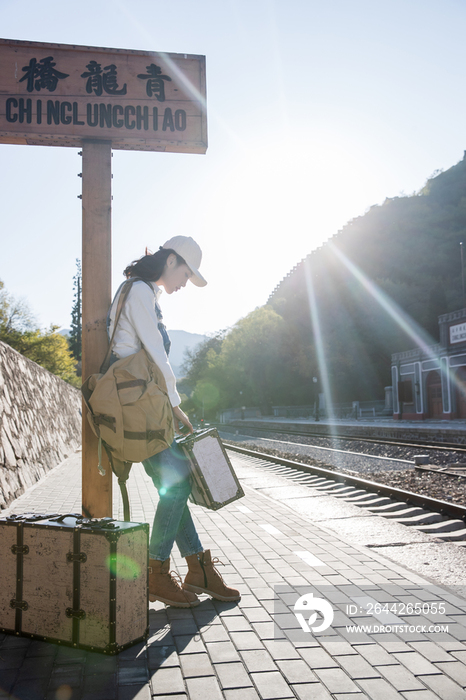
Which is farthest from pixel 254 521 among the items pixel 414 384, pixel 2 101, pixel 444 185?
pixel 444 185

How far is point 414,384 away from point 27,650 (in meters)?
38.7

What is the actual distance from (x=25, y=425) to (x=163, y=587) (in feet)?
21.6

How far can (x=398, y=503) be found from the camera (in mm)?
6887

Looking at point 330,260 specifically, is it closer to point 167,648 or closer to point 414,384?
point 414,384

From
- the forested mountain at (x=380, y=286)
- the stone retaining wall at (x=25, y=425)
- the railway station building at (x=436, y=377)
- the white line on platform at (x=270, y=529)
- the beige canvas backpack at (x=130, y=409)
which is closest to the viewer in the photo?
the beige canvas backpack at (x=130, y=409)

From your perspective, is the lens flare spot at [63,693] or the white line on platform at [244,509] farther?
the white line on platform at [244,509]

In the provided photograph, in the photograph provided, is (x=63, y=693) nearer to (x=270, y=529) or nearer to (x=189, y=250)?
(x=189, y=250)

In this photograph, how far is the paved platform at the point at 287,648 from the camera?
2.16 metres

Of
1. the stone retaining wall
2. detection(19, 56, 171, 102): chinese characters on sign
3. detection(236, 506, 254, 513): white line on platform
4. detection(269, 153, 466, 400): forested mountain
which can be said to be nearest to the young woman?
detection(19, 56, 171, 102): chinese characters on sign

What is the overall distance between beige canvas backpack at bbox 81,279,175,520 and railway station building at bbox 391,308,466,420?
33.4 meters

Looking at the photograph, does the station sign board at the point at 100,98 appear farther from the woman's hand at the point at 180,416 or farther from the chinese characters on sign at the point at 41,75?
the woman's hand at the point at 180,416

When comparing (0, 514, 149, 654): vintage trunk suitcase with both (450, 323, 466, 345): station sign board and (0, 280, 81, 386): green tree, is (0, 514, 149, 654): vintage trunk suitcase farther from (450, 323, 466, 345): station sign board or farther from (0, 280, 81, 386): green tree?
(0, 280, 81, 386): green tree

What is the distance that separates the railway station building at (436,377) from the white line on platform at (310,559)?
31554 millimetres

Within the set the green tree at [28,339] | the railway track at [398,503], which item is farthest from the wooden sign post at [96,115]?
the green tree at [28,339]
